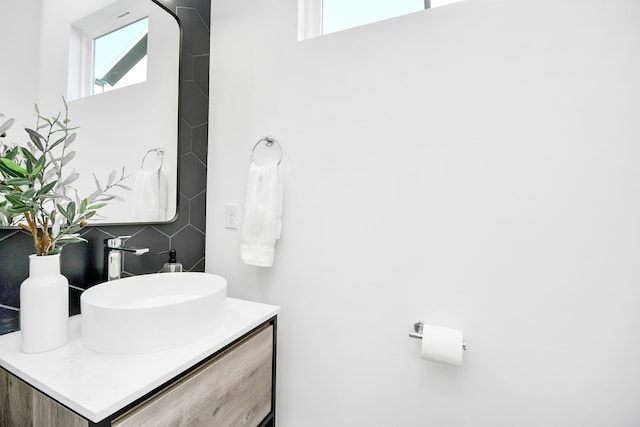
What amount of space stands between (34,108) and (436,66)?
1303 mm

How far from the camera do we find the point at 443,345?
85cm

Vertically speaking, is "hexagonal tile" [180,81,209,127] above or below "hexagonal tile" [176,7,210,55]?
below

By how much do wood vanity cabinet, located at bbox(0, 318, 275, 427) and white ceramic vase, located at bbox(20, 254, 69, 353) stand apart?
0.27 feet

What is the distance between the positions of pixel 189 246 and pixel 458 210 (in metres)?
1.20

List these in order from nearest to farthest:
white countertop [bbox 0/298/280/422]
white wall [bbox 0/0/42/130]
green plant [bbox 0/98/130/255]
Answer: white countertop [bbox 0/298/280/422]
green plant [bbox 0/98/130/255]
white wall [bbox 0/0/42/130]

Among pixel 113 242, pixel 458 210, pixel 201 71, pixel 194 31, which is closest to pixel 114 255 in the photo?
pixel 113 242

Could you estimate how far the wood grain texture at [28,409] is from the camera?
21.3 inches

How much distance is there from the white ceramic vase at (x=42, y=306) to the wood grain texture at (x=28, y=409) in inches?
3.2

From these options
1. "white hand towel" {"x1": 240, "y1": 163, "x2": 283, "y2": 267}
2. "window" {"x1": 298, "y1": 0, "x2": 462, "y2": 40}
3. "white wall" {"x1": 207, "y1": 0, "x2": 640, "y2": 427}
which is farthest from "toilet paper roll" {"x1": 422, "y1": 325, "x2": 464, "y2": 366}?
"window" {"x1": 298, "y1": 0, "x2": 462, "y2": 40}

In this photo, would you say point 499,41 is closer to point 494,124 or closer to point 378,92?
point 494,124

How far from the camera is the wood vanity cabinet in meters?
0.57

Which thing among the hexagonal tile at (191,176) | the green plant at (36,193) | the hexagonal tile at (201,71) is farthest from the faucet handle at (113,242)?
the hexagonal tile at (201,71)

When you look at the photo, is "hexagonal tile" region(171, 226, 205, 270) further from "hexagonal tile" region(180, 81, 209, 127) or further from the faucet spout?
"hexagonal tile" region(180, 81, 209, 127)

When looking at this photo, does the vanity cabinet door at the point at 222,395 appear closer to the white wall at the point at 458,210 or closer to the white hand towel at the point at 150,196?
the white wall at the point at 458,210
